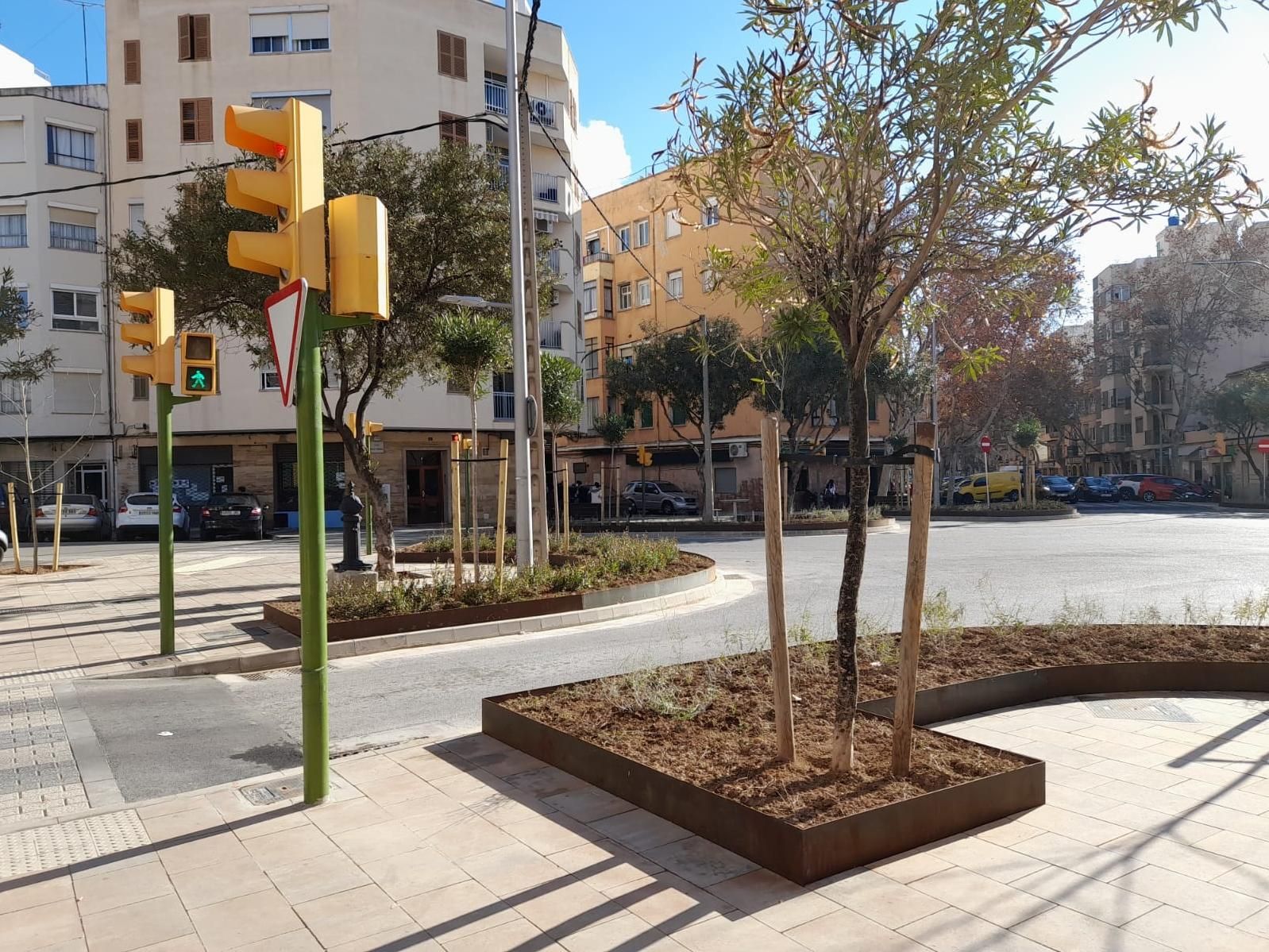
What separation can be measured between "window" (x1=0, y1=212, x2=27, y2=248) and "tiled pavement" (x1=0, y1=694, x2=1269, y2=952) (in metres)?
38.2

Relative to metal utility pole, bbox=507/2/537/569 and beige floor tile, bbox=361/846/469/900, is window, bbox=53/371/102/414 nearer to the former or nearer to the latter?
metal utility pole, bbox=507/2/537/569

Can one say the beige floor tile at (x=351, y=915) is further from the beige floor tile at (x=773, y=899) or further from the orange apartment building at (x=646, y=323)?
the orange apartment building at (x=646, y=323)

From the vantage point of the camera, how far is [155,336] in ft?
28.9

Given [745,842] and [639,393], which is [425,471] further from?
[745,842]

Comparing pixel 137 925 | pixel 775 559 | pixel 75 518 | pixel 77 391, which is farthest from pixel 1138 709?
pixel 77 391

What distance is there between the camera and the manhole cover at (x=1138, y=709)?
631 cm

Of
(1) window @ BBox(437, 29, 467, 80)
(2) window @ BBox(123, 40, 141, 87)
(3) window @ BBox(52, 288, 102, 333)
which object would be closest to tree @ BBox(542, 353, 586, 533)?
(1) window @ BBox(437, 29, 467, 80)

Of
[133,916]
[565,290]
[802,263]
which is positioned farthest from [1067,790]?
[565,290]

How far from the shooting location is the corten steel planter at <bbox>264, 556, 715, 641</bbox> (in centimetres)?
995

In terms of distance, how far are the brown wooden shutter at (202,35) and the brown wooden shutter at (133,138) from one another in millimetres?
3330

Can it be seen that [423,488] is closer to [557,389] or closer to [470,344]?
[557,389]

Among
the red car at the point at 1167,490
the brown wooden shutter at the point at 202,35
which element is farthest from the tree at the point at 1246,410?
the brown wooden shutter at the point at 202,35

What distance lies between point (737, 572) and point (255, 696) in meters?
10.5

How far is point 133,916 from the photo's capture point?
367 cm
